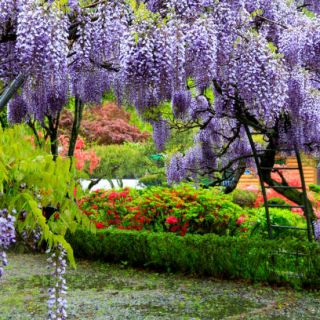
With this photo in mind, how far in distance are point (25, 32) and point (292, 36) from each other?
9.18 ft

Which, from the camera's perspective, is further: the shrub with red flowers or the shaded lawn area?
the shrub with red flowers

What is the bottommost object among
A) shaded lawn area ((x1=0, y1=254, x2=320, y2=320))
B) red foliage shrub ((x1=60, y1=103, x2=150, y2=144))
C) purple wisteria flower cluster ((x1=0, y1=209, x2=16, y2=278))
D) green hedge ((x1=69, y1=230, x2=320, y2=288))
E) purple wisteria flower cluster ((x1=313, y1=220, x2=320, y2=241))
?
shaded lawn area ((x1=0, y1=254, x2=320, y2=320))

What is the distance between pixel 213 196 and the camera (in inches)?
307

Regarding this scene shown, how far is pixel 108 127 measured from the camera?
73.1 feet

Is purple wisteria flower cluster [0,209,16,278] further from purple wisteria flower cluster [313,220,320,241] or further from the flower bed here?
purple wisteria flower cluster [313,220,320,241]

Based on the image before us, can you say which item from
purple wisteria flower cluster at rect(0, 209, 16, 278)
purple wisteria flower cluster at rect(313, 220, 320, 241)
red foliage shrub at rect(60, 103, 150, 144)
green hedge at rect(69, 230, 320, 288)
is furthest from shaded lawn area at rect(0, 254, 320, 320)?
red foliage shrub at rect(60, 103, 150, 144)

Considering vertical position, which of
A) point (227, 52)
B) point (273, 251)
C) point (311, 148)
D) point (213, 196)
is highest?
point (227, 52)

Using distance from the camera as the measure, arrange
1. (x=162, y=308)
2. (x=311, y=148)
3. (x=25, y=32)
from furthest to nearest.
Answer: (x=311, y=148), (x=162, y=308), (x=25, y=32)

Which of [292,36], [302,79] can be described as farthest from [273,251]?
[292,36]

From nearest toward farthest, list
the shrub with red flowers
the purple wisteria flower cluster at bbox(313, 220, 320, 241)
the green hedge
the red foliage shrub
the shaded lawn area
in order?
1. the shaded lawn area
2. the green hedge
3. the purple wisteria flower cluster at bbox(313, 220, 320, 241)
4. the shrub with red flowers
5. the red foliage shrub

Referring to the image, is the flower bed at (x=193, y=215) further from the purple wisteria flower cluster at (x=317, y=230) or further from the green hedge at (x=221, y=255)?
the green hedge at (x=221, y=255)

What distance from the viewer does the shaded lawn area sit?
16.7ft

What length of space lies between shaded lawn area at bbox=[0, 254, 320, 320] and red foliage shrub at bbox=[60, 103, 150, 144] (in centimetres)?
1489

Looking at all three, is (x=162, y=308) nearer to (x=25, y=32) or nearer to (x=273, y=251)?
(x=273, y=251)
